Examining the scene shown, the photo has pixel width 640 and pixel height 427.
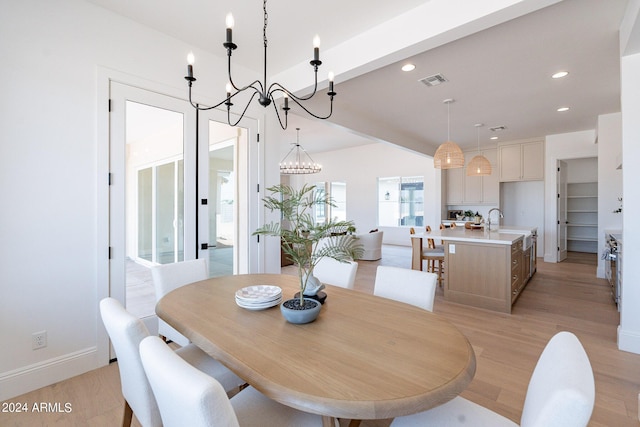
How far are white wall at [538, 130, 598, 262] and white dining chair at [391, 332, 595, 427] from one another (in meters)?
6.77

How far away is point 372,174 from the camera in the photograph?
943 centimetres

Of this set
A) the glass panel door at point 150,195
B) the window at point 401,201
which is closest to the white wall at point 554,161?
the window at point 401,201

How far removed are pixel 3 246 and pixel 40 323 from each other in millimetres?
593

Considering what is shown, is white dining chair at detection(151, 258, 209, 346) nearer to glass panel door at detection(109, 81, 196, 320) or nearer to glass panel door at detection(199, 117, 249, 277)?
glass panel door at detection(109, 81, 196, 320)

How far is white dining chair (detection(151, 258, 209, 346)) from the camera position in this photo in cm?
208

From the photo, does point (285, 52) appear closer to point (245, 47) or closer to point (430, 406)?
point (245, 47)

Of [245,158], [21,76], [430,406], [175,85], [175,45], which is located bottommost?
[430,406]

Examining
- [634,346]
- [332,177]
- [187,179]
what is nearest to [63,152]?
[187,179]

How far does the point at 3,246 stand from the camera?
194cm

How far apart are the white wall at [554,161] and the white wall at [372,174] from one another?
239 cm

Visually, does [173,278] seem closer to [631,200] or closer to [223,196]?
[223,196]

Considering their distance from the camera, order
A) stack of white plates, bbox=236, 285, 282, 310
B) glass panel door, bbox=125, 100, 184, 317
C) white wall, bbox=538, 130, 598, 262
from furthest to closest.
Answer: white wall, bbox=538, 130, 598, 262 < glass panel door, bbox=125, 100, 184, 317 < stack of white plates, bbox=236, 285, 282, 310

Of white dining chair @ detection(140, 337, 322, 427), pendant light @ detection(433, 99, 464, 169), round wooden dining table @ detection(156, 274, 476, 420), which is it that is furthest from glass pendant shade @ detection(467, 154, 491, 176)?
white dining chair @ detection(140, 337, 322, 427)

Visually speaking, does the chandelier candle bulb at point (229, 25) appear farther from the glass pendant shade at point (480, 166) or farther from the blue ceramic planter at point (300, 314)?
the glass pendant shade at point (480, 166)
